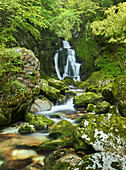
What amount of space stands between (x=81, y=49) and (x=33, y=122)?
13467 millimetres

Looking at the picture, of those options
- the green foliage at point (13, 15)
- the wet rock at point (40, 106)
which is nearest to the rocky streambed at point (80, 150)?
the wet rock at point (40, 106)

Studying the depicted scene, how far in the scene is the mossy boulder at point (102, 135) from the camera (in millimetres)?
2609

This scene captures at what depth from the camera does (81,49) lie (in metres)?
16.4

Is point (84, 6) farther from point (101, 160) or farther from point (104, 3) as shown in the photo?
point (101, 160)

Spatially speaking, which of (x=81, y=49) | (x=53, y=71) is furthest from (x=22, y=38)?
(x=81, y=49)

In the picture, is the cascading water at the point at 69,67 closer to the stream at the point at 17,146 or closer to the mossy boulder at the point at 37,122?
the mossy boulder at the point at 37,122

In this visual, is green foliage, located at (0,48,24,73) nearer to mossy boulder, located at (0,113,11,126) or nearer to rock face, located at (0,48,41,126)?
rock face, located at (0,48,41,126)

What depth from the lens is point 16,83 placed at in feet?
15.8

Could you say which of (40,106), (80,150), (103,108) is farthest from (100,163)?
(40,106)

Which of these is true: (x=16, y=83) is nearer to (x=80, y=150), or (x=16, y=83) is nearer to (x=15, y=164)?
(x=15, y=164)

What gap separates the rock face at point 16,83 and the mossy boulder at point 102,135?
2694 mm

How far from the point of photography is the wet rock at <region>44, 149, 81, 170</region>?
2.28 meters

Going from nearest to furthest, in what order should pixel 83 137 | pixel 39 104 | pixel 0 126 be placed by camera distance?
pixel 83 137 → pixel 0 126 → pixel 39 104

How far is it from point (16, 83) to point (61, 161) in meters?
3.29
